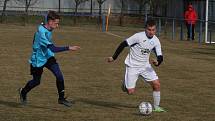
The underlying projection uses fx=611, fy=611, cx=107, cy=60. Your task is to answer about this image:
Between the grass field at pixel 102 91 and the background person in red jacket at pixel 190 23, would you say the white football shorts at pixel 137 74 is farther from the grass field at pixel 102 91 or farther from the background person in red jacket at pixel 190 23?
the background person in red jacket at pixel 190 23

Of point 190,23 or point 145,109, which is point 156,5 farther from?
point 145,109

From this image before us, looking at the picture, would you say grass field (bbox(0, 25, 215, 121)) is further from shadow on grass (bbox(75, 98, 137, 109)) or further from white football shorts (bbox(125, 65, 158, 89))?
white football shorts (bbox(125, 65, 158, 89))

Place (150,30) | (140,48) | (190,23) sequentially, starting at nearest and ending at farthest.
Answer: (150,30)
(140,48)
(190,23)

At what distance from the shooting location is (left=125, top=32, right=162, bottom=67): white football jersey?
37.3ft

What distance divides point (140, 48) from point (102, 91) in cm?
328

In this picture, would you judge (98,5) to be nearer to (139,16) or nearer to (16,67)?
(139,16)

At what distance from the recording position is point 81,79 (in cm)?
1684

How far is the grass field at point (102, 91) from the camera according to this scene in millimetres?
11195

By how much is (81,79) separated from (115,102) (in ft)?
13.4

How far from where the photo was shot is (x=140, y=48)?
37.5 feet

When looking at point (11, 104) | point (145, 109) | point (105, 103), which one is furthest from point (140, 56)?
point (11, 104)

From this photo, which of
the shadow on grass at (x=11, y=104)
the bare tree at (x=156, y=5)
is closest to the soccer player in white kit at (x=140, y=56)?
the shadow on grass at (x=11, y=104)

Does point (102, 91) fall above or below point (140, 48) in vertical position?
below

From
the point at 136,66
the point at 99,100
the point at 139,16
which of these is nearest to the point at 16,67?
the point at 99,100
